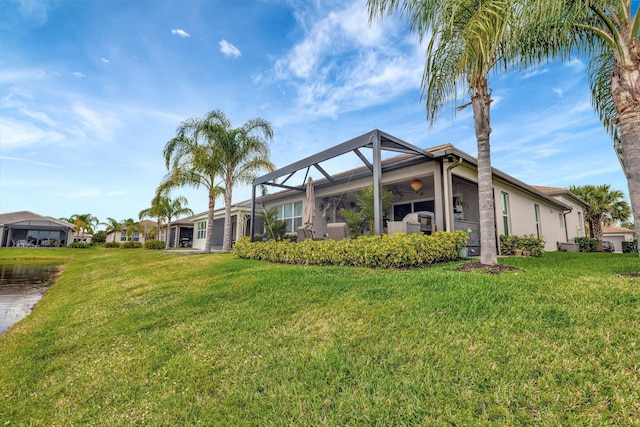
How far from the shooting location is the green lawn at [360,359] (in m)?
2.00

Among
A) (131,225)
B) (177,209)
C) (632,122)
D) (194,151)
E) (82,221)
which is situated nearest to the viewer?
(632,122)

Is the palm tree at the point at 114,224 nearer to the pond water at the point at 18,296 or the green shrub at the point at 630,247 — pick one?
the pond water at the point at 18,296

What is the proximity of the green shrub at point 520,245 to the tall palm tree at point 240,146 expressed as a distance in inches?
447

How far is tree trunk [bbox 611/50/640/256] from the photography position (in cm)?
455

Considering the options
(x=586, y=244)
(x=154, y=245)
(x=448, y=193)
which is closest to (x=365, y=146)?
(x=448, y=193)

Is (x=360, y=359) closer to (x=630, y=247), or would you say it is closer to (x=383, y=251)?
(x=383, y=251)

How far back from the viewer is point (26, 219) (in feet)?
118

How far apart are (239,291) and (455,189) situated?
1064 centimetres

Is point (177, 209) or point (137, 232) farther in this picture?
point (137, 232)

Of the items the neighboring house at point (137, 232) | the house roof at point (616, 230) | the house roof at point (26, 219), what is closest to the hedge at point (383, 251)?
the house roof at point (616, 230)

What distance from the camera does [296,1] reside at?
31.9 feet

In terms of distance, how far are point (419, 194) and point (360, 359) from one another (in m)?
11.4

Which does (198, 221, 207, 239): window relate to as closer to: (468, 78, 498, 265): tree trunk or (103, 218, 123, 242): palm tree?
(468, 78, 498, 265): tree trunk

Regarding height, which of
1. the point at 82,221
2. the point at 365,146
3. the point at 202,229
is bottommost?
the point at 202,229
